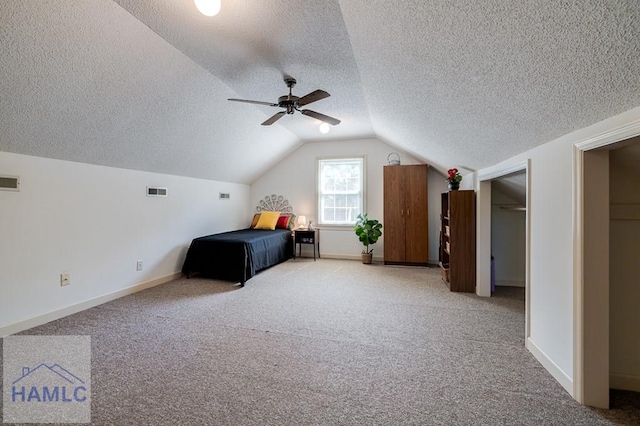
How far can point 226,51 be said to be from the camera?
2547mm

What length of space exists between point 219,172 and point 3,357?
3666mm

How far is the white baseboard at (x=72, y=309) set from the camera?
250 centimetres

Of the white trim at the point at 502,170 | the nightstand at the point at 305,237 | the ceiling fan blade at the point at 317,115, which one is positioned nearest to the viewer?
the white trim at the point at 502,170

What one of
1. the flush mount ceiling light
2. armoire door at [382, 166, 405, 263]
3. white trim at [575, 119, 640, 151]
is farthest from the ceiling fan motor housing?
armoire door at [382, 166, 405, 263]

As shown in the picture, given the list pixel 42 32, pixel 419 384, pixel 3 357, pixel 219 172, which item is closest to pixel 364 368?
pixel 419 384

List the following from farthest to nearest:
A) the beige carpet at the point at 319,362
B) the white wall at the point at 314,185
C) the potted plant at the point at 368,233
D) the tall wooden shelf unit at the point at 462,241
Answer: the white wall at the point at 314,185 < the potted plant at the point at 368,233 < the tall wooden shelf unit at the point at 462,241 < the beige carpet at the point at 319,362

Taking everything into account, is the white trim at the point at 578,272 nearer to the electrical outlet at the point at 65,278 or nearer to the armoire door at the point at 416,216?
the armoire door at the point at 416,216

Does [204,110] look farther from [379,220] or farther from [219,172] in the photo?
[379,220]

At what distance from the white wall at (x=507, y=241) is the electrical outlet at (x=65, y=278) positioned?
5352mm

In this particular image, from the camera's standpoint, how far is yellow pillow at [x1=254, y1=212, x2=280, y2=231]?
596cm

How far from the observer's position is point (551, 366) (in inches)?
76.1

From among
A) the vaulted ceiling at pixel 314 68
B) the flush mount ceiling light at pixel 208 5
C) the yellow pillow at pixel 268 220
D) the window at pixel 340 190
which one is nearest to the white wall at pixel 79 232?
the vaulted ceiling at pixel 314 68

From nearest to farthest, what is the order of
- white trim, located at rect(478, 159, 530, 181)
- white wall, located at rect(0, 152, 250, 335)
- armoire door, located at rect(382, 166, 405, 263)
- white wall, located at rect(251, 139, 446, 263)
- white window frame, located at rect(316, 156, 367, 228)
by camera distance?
1. white trim, located at rect(478, 159, 530, 181)
2. white wall, located at rect(0, 152, 250, 335)
3. armoire door, located at rect(382, 166, 405, 263)
4. white wall, located at rect(251, 139, 446, 263)
5. white window frame, located at rect(316, 156, 367, 228)

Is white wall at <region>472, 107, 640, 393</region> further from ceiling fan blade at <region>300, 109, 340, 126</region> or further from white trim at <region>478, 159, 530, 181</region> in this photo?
ceiling fan blade at <region>300, 109, 340, 126</region>
